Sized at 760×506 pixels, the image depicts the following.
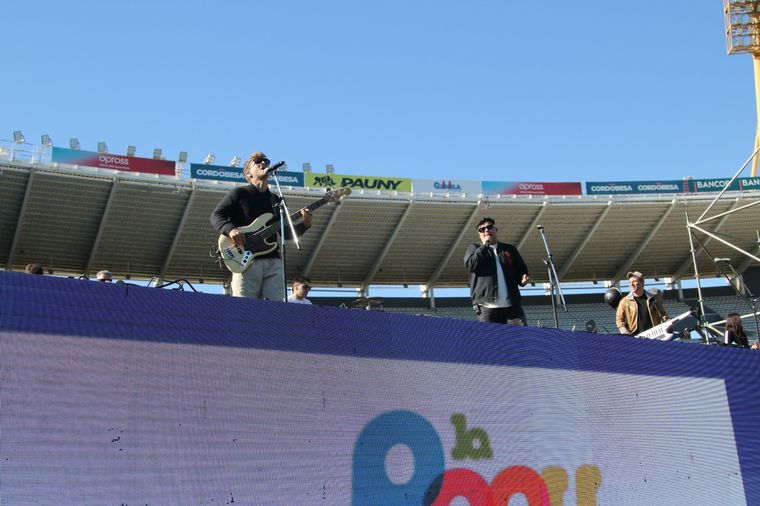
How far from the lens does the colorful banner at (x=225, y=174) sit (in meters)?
24.3

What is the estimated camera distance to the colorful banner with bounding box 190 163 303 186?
2433 cm

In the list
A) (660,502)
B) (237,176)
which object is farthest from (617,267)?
(660,502)

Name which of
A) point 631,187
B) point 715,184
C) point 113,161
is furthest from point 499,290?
point 715,184

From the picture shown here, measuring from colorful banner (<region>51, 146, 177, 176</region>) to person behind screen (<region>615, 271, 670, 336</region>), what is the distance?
60.5ft

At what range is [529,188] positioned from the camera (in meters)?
28.6

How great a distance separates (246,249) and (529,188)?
2402cm

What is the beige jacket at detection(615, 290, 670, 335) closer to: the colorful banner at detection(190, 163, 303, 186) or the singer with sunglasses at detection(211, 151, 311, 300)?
the singer with sunglasses at detection(211, 151, 311, 300)

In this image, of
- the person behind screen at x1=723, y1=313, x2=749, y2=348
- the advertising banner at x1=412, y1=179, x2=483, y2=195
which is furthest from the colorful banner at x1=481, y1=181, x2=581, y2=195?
the person behind screen at x1=723, y1=313, x2=749, y2=348

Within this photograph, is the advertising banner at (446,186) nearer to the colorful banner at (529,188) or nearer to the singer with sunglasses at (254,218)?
the colorful banner at (529,188)

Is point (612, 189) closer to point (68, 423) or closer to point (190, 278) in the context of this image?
point (190, 278)

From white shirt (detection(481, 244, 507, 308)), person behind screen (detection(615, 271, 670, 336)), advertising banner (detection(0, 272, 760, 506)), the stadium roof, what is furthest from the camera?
the stadium roof

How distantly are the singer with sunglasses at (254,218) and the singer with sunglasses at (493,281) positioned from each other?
5.22 feet

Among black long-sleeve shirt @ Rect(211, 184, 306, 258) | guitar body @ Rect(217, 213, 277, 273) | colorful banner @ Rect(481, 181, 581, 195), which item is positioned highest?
colorful banner @ Rect(481, 181, 581, 195)

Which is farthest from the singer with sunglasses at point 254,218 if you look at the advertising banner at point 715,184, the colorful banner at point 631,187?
the advertising banner at point 715,184
